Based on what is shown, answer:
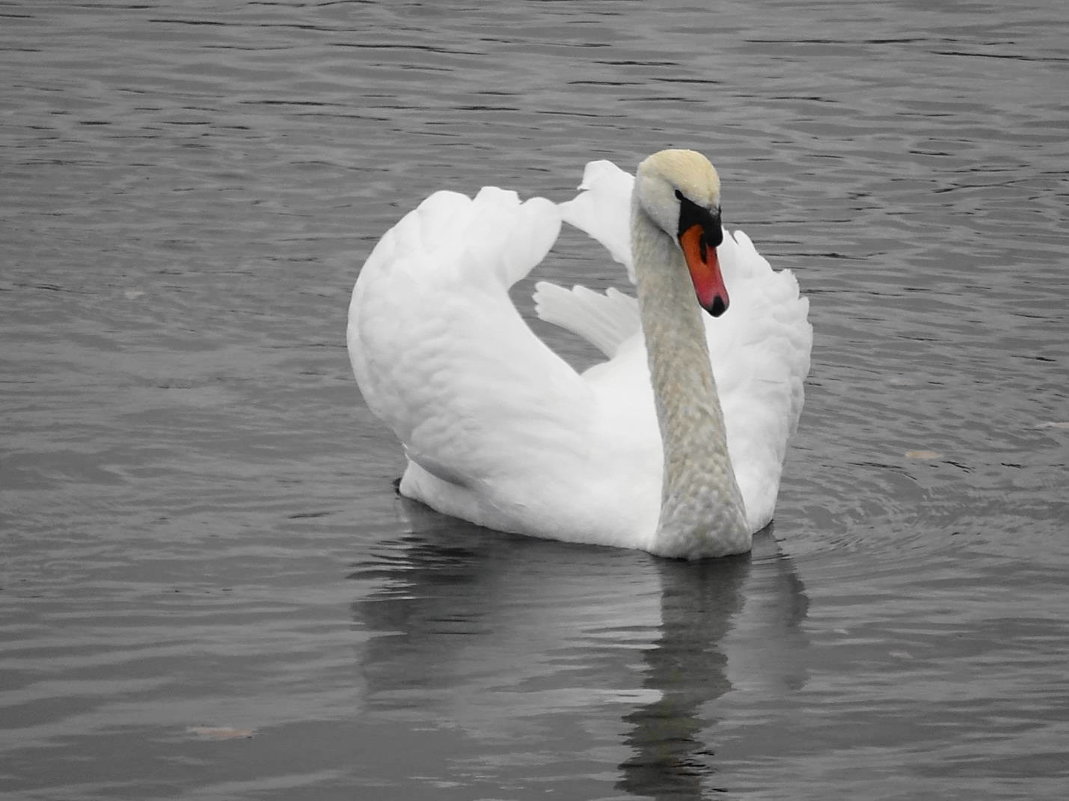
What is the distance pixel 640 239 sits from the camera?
8586mm

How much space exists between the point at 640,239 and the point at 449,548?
4.51 feet

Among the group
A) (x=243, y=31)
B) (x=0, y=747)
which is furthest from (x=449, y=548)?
(x=243, y=31)

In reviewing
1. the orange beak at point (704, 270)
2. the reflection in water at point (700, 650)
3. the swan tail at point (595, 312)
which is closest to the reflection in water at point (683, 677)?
the reflection in water at point (700, 650)

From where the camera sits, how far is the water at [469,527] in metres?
6.90

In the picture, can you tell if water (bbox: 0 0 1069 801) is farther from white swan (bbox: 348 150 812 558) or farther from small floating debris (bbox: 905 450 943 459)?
white swan (bbox: 348 150 812 558)

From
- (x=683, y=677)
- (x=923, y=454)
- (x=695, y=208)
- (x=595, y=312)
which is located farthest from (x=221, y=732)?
(x=923, y=454)

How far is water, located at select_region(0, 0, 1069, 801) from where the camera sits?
6902 millimetres

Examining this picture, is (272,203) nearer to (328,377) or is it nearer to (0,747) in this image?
(328,377)

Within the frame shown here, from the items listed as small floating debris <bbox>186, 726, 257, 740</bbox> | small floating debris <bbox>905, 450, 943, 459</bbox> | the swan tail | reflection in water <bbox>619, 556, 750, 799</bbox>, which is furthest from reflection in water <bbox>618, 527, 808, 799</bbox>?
the swan tail

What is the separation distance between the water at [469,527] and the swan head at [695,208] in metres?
1.12

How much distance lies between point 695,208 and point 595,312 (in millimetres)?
1944

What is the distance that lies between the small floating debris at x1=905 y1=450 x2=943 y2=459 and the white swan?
28.1 inches

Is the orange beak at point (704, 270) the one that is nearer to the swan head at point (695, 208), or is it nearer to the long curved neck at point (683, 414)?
the swan head at point (695, 208)

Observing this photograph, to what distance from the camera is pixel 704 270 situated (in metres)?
8.03
